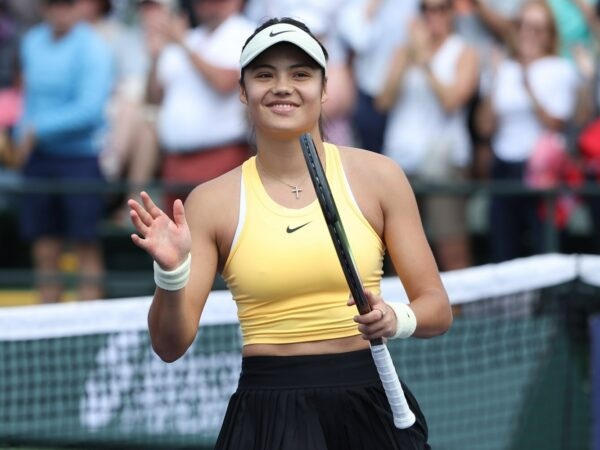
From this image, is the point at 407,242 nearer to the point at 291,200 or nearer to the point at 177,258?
the point at 291,200

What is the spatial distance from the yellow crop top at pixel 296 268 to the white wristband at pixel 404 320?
23 centimetres

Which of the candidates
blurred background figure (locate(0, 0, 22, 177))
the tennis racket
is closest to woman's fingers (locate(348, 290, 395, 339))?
the tennis racket

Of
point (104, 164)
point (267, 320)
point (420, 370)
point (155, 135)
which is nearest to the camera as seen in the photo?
point (267, 320)

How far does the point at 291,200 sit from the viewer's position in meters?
4.15

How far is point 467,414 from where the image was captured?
22.9 ft

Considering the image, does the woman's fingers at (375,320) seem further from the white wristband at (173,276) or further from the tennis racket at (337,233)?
the white wristband at (173,276)

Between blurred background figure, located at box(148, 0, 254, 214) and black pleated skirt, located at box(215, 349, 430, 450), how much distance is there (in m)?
4.71

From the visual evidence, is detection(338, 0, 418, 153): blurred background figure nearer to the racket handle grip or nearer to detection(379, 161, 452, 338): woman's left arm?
detection(379, 161, 452, 338): woman's left arm

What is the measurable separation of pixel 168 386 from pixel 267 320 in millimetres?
2906

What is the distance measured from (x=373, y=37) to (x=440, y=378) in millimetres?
3167

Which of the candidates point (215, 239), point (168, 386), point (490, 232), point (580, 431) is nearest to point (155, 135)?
point (490, 232)

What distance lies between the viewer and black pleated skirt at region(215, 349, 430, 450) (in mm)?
4070

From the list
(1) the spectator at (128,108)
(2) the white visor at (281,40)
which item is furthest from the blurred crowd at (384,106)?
(2) the white visor at (281,40)

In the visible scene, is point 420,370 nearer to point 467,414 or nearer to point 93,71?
point 467,414
